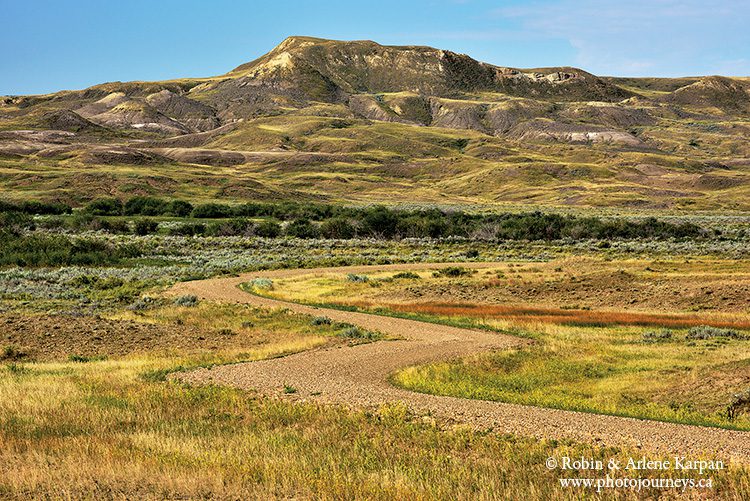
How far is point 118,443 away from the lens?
1463cm

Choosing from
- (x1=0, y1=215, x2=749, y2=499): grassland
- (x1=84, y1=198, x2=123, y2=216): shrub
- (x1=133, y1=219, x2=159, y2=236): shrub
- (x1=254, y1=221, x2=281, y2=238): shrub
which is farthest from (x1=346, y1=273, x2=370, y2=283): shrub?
(x1=84, y1=198, x2=123, y2=216): shrub

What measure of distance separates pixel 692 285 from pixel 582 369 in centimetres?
2590

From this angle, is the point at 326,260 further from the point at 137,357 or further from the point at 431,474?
the point at 431,474

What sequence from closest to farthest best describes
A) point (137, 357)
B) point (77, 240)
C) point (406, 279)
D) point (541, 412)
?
1. point (541, 412)
2. point (137, 357)
3. point (406, 279)
4. point (77, 240)

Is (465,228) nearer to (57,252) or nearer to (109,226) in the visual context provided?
(109,226)

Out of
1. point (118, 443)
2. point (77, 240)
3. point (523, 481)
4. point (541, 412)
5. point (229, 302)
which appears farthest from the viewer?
point (77, 240)

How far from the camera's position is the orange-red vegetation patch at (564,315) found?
3719 centimetres

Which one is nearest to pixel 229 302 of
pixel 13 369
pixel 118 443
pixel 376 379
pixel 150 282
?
pixel 150 282

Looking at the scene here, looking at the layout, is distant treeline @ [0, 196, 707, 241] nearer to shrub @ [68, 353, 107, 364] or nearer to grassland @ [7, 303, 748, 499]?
shrub @ [68, 353, 107, 364]

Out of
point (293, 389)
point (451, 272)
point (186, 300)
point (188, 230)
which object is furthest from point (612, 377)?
point (188, 230)

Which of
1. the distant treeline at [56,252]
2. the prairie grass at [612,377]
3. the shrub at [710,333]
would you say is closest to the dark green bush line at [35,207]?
the distant treeline at [56,252]

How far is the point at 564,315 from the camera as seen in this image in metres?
40.6

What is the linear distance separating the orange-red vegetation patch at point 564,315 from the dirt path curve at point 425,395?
4846mm

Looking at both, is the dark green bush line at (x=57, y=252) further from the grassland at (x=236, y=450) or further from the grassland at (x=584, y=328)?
the grassland at (x=236, y=450)
